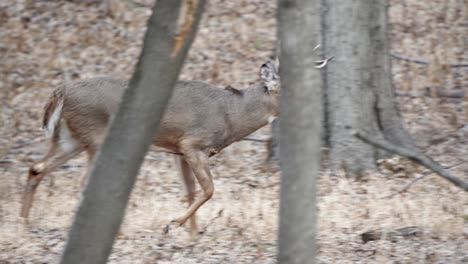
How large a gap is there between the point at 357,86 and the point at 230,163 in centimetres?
230

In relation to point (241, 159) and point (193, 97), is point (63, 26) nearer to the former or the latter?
point (241, 159)

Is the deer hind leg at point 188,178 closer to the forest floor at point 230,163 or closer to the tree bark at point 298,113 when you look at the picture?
the forest floor at point 230,163

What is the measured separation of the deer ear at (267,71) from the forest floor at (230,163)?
1.38 m

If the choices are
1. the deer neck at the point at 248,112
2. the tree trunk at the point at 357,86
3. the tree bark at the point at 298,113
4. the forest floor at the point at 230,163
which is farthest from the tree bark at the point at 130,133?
the tree trunk at the point at 357,86

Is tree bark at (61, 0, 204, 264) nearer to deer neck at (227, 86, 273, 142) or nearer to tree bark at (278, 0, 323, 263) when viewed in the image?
tree bark at (278, 0, 323, 263)

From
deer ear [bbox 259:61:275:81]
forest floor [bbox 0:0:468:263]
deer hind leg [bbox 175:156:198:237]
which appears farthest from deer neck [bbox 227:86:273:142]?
forest floor [bbox 0:0:468:263]

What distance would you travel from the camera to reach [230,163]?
12359 mm

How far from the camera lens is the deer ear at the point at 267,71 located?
9758mm

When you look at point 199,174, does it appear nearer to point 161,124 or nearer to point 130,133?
point 161,124

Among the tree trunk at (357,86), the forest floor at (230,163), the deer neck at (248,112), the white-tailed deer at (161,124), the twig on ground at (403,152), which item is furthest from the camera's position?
the tree trunk at (357,86)

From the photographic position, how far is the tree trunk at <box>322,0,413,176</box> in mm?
10992

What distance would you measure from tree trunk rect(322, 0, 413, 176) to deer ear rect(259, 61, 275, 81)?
1.50 metres

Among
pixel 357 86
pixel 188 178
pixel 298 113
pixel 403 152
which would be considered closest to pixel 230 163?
pixel 357 86

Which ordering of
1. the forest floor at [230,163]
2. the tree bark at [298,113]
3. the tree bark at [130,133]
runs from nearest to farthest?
1. the tree bark at [298,113]
2. the tree bark at [130,133]
3. the forest floor at [230,163]
